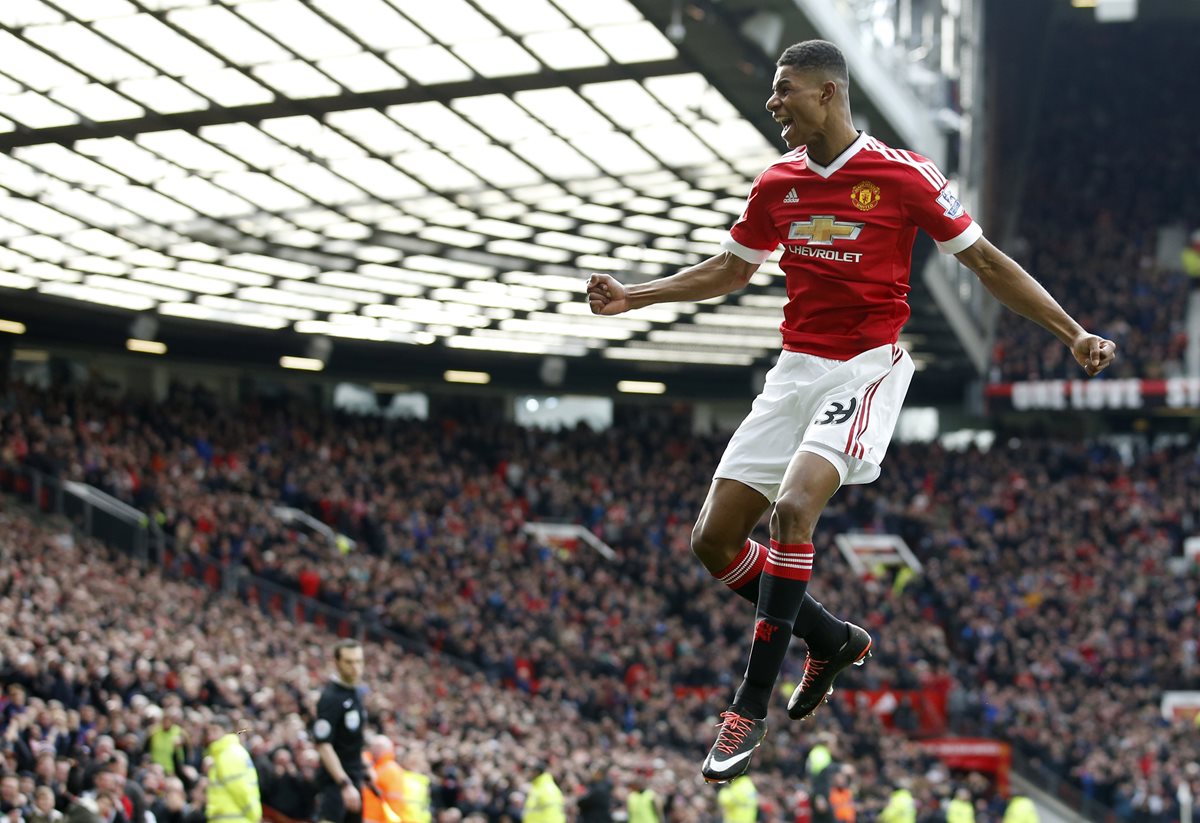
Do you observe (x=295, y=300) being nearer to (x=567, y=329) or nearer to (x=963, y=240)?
(x=567, y=329)

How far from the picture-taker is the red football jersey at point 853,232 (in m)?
4.90

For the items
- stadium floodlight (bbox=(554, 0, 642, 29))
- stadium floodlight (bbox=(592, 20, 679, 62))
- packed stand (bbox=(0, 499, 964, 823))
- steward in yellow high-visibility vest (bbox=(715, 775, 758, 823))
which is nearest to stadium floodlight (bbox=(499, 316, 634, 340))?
packed stand (bbox=(0, 499, 964, 823))

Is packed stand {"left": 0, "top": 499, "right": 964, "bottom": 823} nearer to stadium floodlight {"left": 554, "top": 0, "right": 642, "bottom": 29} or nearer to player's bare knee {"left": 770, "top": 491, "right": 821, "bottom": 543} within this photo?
player's bare knee {"left": 770, "top": 491, "right": 821, "bottom": 543}

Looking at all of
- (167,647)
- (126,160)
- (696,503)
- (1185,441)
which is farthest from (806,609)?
(1185,441)

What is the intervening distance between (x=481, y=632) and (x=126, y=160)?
1131cm

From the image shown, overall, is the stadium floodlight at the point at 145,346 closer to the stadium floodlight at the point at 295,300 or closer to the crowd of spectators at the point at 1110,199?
the stadium floodlight at the point at 295,300

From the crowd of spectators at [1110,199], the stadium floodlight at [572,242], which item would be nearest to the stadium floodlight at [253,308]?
the stadium floodlight at [572,242]

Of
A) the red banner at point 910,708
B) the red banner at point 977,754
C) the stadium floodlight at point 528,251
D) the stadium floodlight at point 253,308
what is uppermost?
the stadium floodlight at point 528,251

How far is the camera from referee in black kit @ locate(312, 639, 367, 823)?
9.62 m

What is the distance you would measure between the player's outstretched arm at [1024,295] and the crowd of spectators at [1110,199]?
35.9 meters

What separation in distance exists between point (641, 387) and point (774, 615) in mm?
38661

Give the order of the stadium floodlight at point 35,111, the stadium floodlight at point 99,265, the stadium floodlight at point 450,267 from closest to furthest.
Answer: the stadium floodlight at point 35,111 → the stadium floodlight at point 99,265 → the stadium floodlight at point 450,267

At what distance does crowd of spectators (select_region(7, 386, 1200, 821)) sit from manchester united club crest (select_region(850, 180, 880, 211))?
50.8 ft

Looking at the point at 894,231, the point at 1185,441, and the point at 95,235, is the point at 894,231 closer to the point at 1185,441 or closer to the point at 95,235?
the point at 95,235
